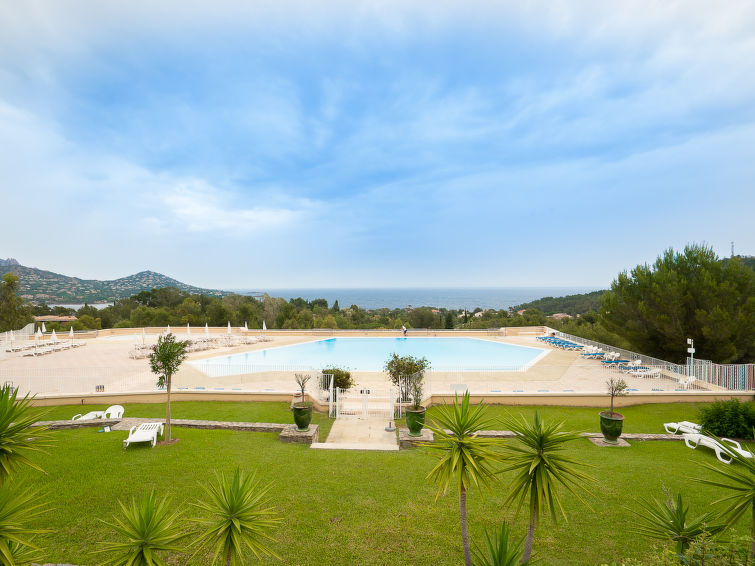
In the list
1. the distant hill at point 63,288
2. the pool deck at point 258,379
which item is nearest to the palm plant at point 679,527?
the pool deck at point 258,379

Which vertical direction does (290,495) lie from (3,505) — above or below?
below

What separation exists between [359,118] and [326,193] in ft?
68.2

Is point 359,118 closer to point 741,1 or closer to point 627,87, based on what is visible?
point 627,87

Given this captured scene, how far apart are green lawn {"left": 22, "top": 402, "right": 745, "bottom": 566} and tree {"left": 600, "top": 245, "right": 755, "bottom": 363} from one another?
42.4 ft

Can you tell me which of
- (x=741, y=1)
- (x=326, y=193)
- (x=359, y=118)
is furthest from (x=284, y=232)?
(x=741, y=1)

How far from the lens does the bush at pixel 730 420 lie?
8.95m

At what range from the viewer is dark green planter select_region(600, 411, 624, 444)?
27.9 ft

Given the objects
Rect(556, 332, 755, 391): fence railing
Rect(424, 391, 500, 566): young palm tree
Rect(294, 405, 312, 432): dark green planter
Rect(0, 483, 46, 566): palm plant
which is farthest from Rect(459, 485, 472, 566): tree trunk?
Rect(556, 332, 755, 391): fence railing

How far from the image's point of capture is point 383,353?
83.9 feet

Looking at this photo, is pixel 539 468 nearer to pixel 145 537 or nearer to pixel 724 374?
pixel 145 537

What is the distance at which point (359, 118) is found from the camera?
4441 cm

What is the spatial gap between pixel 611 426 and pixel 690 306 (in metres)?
15.0

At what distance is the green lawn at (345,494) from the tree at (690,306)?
1292 cm

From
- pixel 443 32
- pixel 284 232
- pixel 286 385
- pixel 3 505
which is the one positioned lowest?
pixel 286 385
